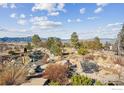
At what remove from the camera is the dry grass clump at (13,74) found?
2.44 metres

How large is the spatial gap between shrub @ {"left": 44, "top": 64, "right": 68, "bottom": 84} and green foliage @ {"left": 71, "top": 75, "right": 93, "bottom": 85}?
0.06 m

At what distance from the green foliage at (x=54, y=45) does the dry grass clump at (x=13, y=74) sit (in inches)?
10.3

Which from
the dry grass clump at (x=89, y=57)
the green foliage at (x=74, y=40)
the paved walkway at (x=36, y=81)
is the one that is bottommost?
the paved walkway at (x=36, y=81)

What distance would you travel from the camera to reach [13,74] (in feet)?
8.07

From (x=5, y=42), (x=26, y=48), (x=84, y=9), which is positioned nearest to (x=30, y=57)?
(x=26, y=48)

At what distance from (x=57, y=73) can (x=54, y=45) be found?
0.74ft

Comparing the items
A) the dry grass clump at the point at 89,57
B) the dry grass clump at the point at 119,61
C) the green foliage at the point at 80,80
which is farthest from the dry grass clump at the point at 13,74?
the dry grass clump at the point at 119,61

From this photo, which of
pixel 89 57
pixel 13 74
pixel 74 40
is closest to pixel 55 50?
pixel 74 40

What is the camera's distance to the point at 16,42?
2.47 meters

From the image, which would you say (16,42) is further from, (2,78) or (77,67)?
(77,67)

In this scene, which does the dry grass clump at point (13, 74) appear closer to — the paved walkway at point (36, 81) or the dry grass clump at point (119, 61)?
the paved walkway at point (36, 81)

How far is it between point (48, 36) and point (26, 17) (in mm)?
232

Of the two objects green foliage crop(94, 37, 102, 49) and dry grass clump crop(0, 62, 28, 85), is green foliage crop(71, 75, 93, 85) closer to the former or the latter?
green foliage crop(94, 37, 102, 49)

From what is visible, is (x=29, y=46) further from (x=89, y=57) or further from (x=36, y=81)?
(x=89, y=57)
